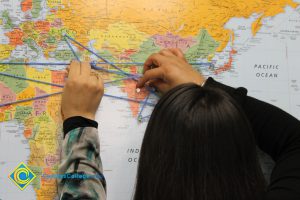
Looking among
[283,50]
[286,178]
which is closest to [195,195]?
[286,178]

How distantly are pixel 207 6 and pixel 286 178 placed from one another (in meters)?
0.56

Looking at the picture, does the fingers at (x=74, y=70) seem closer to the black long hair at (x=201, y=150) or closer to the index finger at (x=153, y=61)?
the index finger at (x=153, y=61)

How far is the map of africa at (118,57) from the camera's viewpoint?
3.40ft

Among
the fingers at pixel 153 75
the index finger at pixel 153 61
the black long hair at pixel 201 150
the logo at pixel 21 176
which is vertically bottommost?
the logo at pixel 21 176

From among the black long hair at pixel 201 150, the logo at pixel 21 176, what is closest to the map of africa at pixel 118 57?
the logo at pixel 21 176

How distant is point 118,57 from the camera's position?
1.09m

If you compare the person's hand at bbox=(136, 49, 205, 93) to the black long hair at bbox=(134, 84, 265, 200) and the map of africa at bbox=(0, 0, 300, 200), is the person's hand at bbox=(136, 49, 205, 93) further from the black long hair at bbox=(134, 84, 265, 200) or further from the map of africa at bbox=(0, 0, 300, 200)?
the black long hair at bbox=(134, 84, 265, 200)

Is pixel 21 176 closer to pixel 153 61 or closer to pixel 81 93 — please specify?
pixel 81 93

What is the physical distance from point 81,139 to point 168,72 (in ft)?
0.98

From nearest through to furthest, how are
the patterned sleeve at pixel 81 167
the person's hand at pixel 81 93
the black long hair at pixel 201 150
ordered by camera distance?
the black long hair at pixel 201 150 → the patterned sleeve at pixel 81 167 → the person's hand at pixel 81 93

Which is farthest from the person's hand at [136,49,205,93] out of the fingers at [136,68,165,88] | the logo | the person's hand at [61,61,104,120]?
the logo

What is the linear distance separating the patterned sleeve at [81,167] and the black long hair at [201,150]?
176 mm

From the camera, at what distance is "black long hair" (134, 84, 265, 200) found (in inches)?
30.4

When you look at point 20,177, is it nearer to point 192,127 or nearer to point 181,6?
point 192,127
